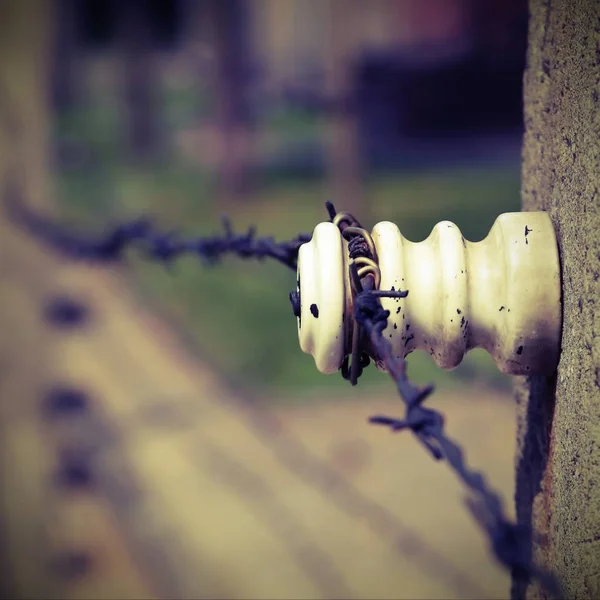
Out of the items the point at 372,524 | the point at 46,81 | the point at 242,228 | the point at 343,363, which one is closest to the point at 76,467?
the point at 372,524

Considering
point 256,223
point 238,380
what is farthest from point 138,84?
point 238,380

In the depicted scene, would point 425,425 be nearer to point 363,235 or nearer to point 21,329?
point 363,235

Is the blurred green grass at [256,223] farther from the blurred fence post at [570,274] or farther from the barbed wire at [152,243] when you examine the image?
the blurred fence post at [570,274]

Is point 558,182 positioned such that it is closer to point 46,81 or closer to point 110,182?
point 46,81

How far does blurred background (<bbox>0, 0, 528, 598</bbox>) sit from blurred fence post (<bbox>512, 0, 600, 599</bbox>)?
130cm

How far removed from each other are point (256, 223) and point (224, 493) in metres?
3.28

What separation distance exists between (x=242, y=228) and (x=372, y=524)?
3314mm

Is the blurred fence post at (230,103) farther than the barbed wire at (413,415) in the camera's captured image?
Yes

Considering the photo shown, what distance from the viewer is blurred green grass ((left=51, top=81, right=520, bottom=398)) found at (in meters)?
3.21

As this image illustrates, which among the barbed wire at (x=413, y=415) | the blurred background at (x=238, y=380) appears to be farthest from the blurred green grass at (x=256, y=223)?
the barbed wire at (x=413, y=415)

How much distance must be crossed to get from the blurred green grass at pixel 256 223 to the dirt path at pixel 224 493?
31 centimetres

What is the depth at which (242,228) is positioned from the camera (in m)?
5.25

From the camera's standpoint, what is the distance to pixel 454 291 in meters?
0.53

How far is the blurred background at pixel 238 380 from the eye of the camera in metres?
1.91
